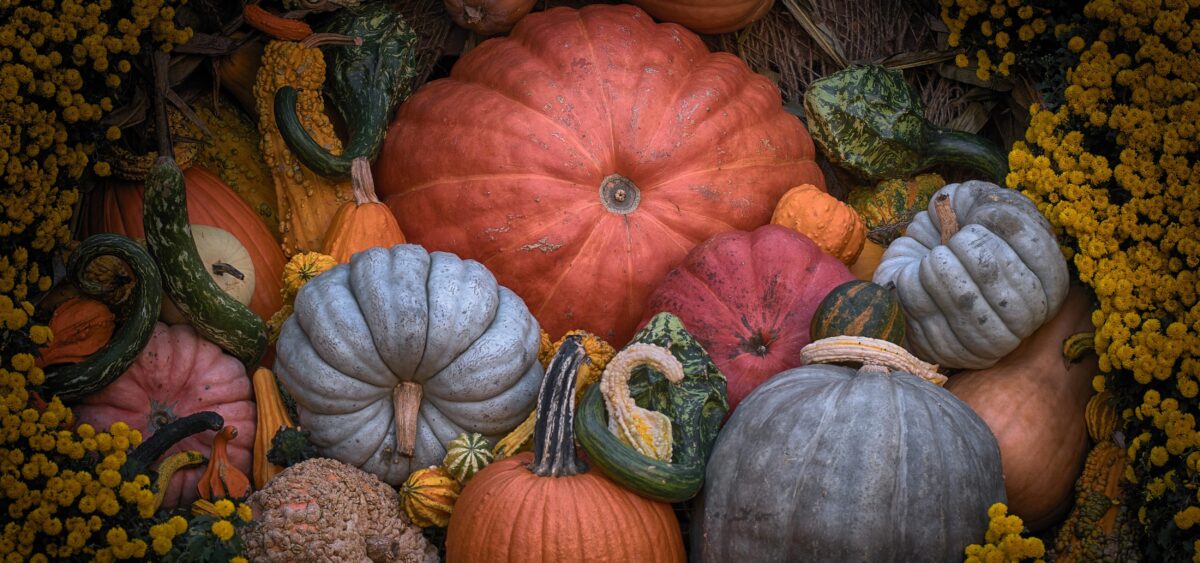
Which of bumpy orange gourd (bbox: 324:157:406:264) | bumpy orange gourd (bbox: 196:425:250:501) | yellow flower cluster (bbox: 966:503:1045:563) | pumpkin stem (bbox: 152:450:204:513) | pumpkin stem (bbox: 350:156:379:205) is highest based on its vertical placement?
pumpkin stem (bbox: 350:156:379:205)

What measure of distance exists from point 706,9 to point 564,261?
4.22 feet

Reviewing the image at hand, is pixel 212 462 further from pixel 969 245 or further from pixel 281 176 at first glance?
pixel 969 245

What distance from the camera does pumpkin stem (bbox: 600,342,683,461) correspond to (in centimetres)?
316

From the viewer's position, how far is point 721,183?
410 cm

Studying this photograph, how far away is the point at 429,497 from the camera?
10.7ft

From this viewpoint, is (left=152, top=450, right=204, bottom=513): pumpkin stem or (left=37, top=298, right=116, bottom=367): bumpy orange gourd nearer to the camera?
(left=152, top=450, right=204, bottom=513): pumpkin stem

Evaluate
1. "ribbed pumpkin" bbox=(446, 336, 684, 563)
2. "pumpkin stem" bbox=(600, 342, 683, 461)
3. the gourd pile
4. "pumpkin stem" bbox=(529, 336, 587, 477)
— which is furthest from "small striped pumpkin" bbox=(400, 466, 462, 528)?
"pumpkin stem" bbox=(600, 342, 683, 461)

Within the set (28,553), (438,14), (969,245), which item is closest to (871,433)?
(969,245)

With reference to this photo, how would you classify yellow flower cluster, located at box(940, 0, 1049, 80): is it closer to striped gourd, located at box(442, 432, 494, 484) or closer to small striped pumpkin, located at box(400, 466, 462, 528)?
striped gourd, located at box(442, 432, 494, 484)

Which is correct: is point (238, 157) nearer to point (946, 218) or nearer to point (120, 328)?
point (120, 328)

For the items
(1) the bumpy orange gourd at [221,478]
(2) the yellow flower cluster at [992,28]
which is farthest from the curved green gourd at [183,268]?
(2) the yellow flower cluster at [992,28]

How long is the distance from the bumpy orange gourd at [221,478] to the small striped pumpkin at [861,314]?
1.91m

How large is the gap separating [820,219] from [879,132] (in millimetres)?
575

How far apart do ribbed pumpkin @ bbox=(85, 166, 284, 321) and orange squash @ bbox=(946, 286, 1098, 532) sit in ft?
8.20
